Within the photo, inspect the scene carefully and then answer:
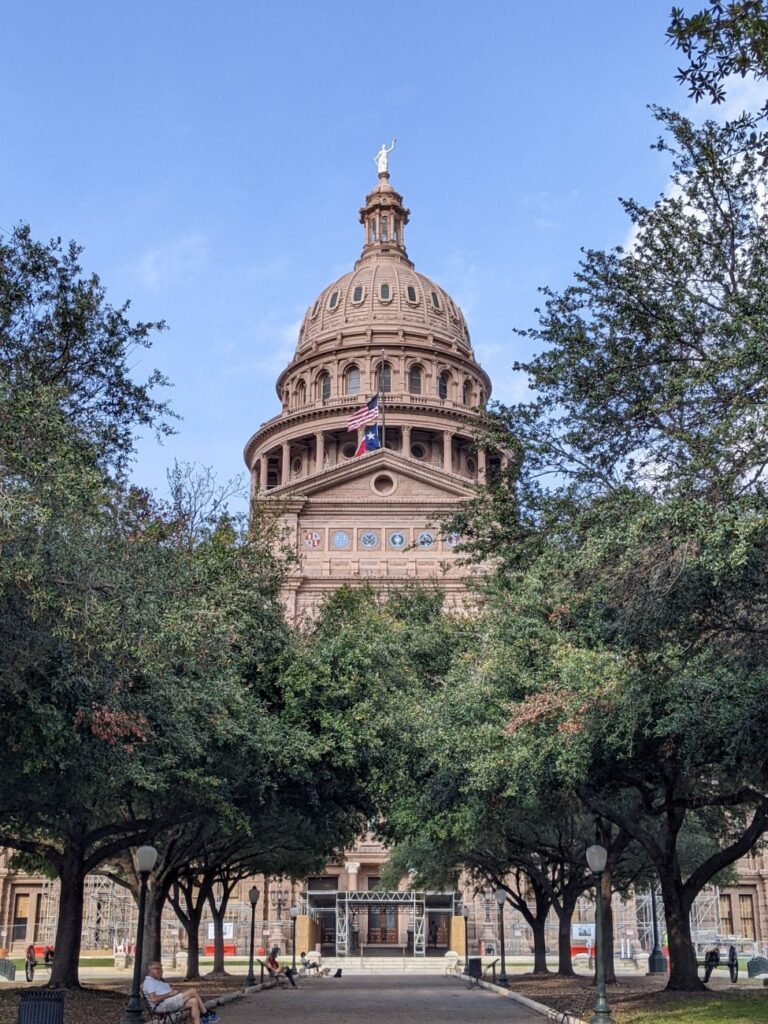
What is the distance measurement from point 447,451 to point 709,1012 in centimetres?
7219

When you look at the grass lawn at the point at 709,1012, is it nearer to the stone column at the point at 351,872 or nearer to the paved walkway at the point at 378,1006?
the paved walkway at the point at 378,1006

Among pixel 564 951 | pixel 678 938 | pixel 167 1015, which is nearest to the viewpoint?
pixel 167 1015

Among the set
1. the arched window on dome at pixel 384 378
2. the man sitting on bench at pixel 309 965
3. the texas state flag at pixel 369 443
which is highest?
the arched window on dome at pixel 384 378

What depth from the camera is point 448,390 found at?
99375 millimetres

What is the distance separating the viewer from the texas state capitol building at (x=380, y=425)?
76.0 meters

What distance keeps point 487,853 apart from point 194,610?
25393 millimetres

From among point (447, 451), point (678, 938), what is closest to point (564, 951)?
point (678, 938)

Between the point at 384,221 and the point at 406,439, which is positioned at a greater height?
the point at 384,221

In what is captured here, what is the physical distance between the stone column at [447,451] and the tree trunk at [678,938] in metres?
65.4

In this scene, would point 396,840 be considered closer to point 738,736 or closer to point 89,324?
point 738,736

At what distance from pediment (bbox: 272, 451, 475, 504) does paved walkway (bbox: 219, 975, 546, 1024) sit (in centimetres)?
4177

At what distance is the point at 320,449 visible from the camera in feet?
299

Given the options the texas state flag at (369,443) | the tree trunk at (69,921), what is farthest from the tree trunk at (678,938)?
the texas state flag at (369,443)

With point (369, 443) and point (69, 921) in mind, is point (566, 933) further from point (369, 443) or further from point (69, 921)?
point (369, 443)
